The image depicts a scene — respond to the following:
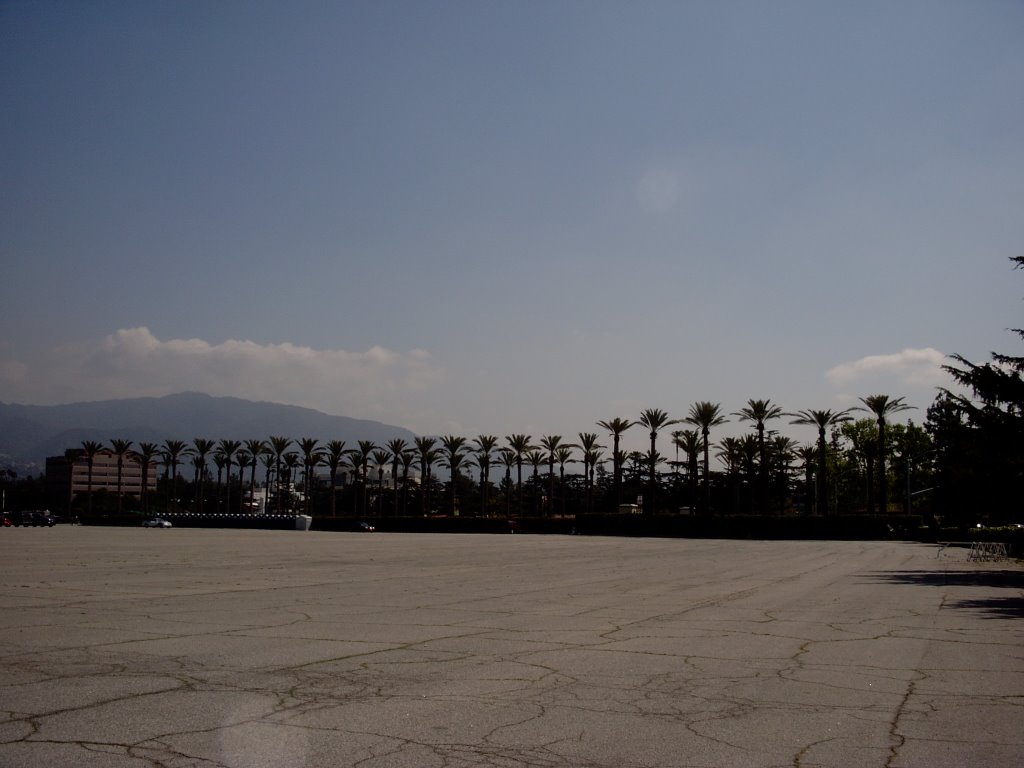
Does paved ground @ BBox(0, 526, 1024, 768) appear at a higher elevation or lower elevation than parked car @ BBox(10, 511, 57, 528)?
higher

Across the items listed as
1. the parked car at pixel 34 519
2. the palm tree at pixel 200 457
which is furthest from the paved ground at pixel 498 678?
the palm tree at pixel 200 457

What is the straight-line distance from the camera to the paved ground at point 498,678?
635 cm

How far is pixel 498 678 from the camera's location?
892 cm

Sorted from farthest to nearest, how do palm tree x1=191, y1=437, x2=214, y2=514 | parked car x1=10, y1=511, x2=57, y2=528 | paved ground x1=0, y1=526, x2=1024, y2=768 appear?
palm tree x1=191, y1=437, x2=214, y2=514, parked car x1=10, y1=511, x2=57, y2=528, paved ground x1=0, y1=526, x2=1024, y2=768

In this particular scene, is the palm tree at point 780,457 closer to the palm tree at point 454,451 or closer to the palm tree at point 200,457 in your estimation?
the palm tree at point 454,451

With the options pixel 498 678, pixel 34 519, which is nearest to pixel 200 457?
pixel 34 519

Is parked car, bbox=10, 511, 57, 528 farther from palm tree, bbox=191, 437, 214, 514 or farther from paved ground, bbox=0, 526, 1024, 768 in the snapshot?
paved ground, bbox=0, 526, 1024, 768

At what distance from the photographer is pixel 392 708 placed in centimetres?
752

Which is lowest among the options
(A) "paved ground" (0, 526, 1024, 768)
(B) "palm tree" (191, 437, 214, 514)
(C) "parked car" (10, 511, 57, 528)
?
(C) "parked car" (10, 511, 57, 528)

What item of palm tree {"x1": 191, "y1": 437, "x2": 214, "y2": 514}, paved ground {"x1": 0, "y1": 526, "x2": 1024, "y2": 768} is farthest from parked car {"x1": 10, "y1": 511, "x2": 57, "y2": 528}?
paved ground {"x1": 0, "y1": 526, "x2": 1024, "y2": 768}

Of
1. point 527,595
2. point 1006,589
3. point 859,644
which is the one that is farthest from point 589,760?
point 1006,589

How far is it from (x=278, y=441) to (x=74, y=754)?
4627 inches

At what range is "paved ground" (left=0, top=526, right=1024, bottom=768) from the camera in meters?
6.35

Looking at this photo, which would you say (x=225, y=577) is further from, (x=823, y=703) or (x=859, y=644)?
(x=823, y=703)
